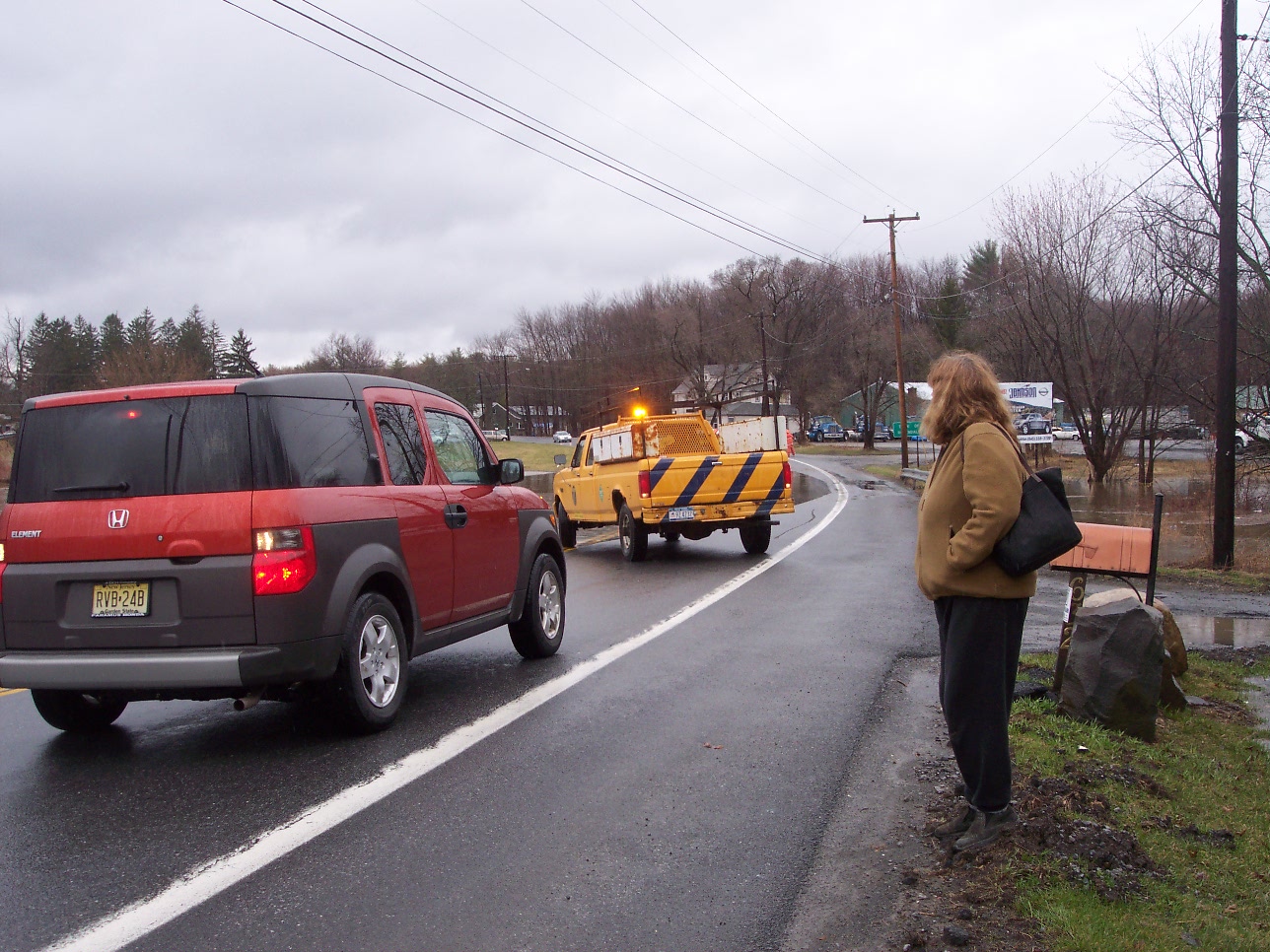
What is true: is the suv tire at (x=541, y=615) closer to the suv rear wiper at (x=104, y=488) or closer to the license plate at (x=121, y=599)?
the license plate at (x=121, y=599)

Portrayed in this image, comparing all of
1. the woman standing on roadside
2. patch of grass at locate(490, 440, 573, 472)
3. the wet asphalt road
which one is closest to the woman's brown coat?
the woman standing on roadside

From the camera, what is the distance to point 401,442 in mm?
6352

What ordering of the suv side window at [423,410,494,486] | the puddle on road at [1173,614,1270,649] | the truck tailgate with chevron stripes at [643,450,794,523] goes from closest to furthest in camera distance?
the suv side window at [423,410,494,486] < the puddle on road at [1173,614,1270,649] < the truck tailgate with chevron stripes at [643,450,794,523]

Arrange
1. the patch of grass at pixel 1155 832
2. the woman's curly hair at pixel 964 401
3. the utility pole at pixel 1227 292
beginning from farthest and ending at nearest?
the utility pole at pixel 1227 292
the woman's curly hair at pixel 964 401
the patch of grass at pixel 1155 832

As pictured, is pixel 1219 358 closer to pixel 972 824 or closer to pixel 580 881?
pixel 972 824

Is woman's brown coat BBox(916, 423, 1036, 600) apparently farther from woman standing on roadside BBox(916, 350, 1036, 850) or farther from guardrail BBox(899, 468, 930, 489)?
guardrail BBox(899, 468, 930, 489)

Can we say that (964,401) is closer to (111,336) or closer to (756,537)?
(756,537)

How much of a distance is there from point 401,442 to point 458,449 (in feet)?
2.53

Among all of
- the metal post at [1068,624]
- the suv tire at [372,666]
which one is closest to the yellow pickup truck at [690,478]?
the metal post at [1068,624]

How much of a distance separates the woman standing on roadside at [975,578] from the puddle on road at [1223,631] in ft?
18.8

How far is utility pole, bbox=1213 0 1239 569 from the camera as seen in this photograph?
1312 centimetres

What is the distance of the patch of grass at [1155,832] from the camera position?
3322mm

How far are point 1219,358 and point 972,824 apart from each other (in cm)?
1193

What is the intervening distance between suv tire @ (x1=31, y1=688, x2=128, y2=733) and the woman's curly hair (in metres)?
4.51
